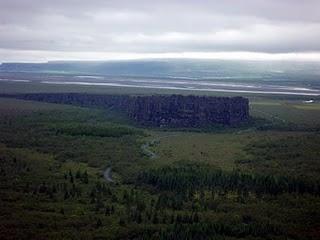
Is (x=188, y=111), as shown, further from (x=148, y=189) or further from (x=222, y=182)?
(x=148, y=189)

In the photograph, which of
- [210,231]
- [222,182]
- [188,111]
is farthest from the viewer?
[188,111]

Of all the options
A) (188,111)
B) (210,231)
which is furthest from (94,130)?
(210,231)

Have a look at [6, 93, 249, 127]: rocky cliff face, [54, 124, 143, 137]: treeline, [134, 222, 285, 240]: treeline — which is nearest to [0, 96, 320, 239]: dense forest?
Result: [134, 222, 285, 240]: treeline

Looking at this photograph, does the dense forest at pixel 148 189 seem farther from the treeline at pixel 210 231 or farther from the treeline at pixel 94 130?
the treeline at pixel 94 130

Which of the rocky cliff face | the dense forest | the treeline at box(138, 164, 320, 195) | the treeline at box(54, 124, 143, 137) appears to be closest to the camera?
the dense forest

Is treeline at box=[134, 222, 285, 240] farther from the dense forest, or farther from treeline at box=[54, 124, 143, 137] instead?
treeline at box=[54, 124, 143, 137]

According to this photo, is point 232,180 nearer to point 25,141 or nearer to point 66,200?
point 66,200

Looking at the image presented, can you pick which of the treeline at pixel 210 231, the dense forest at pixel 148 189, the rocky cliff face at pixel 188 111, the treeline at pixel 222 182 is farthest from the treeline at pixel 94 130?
the treeline at pixel 210 231

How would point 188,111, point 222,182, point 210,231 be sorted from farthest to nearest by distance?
point 188,111, point 222,182, point 210,231

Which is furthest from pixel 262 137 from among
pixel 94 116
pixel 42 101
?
pixel 42 101
